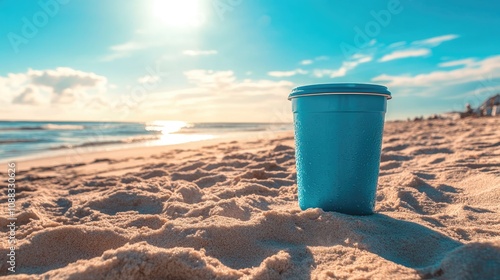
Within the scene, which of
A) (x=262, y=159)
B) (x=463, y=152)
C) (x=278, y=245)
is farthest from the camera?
(x=262, y=159)

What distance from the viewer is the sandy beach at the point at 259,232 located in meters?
1.30

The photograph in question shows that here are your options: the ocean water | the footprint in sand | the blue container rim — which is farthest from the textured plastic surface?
the ocean water

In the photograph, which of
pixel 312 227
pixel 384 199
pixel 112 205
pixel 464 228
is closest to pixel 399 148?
pixel 384 199

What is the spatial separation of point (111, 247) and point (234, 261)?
62 cm

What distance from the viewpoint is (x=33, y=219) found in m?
2.15

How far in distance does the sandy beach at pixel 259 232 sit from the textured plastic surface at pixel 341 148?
0.45 feet

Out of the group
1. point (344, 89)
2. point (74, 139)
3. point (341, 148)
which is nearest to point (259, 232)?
point (341, 148)

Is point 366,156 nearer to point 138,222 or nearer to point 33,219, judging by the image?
point 138,222

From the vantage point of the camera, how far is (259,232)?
1730mm

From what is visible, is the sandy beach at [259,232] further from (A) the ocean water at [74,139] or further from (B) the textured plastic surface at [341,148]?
(A) the ocean water at [74,139]

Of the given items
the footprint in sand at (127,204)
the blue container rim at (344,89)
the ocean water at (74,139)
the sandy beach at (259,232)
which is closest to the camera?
the sandy beach at (259,232)

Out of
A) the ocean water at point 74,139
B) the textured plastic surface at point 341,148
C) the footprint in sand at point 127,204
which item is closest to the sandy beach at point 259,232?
the footprint in sand at point 127,204

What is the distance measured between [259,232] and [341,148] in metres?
0.64

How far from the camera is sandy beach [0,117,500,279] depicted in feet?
4.28
